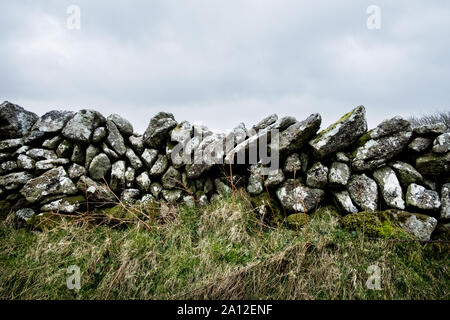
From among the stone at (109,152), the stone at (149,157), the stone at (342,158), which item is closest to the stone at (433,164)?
the stone at (342,158)

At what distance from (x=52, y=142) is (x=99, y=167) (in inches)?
49.7

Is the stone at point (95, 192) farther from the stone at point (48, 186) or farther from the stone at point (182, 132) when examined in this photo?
the stone at point (182, 132)

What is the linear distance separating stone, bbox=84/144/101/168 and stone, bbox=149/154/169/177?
125 centimetres

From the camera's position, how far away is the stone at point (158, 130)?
452cm

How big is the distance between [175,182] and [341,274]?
3195 mm

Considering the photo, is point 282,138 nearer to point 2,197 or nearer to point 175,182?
point 175,182

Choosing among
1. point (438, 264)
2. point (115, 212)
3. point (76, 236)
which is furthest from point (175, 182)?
point (438, 264)

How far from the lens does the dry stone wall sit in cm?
328

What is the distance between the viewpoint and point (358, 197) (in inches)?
131

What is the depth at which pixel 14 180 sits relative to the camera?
164 inches

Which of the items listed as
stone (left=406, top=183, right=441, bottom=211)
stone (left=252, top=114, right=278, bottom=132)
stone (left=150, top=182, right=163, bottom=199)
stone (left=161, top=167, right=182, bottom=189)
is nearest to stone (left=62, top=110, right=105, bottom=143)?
stone (left=150, top=182, right=163, bottom=199)

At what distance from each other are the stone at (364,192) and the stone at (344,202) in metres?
0.07

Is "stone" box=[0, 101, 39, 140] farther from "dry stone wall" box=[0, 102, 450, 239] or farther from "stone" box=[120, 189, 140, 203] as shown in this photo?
"stone" box=[120, 189, 140, 203]

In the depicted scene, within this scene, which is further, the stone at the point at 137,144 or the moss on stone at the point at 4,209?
the stone at the point at 137,144
